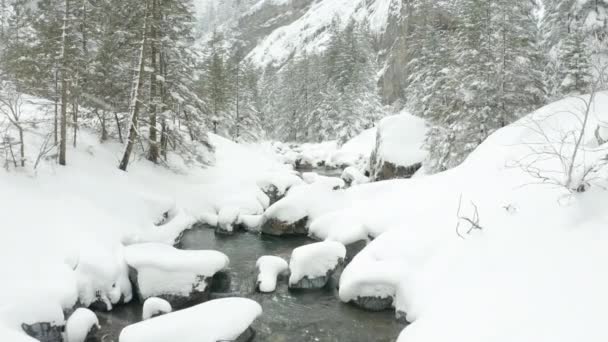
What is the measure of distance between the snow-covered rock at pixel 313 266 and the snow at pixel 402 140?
41.4 ft

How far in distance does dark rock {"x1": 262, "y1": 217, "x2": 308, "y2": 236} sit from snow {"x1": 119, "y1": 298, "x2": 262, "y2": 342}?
7.46m

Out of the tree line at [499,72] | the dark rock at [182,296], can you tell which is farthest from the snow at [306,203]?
the tree line at [499,72]

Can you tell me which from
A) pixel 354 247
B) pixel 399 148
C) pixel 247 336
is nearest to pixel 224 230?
pixel 354 247

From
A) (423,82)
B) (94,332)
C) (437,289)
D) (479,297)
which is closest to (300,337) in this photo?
(437,289)

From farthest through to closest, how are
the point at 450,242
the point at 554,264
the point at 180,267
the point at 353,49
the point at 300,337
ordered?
the point at 353,49, the point at 180,267, the point at 450,242, the point at 300,337, the point at 554,264

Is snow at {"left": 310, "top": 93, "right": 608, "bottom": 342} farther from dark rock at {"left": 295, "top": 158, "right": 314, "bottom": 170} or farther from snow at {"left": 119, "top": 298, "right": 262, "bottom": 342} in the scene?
dark rock at {"left": 295, "top": 158, "right": 314, "bottom": 170}

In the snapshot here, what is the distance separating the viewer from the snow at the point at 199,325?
7.30m

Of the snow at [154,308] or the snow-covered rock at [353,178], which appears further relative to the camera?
the snow-covered rock at [353,178]

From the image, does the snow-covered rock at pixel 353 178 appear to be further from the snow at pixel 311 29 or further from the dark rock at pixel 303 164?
the snow at pixel 311 29

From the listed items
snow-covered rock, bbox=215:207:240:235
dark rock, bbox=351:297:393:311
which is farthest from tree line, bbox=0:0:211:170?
dark rock, bbox=351:297:393:311

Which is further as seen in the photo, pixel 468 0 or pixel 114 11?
pixel 468 0

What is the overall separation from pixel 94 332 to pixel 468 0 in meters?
21.8

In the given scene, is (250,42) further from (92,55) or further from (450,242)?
(450,242)

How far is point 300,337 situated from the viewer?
8789 mm
